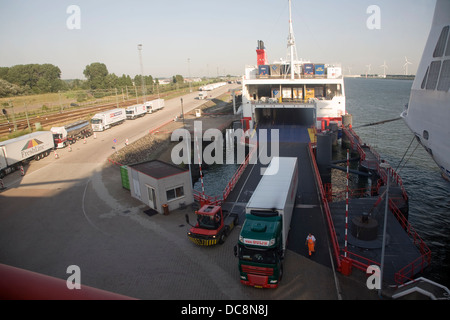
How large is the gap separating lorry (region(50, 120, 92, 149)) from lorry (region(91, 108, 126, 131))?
1.25 metres

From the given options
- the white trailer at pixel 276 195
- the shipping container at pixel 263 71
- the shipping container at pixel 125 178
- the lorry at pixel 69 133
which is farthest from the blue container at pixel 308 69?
the lorry at pixel 69 133

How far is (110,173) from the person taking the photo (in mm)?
29391

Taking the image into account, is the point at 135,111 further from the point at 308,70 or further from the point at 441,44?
the point at 441,44

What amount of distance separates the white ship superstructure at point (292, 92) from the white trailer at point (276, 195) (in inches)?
728

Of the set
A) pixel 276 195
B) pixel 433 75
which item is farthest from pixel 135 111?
pixel 433 75

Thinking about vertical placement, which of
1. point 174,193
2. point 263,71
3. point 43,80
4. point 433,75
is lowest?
point 174,193

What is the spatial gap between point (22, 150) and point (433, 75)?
36333 millimetres

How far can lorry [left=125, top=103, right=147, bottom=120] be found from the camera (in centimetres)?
6012

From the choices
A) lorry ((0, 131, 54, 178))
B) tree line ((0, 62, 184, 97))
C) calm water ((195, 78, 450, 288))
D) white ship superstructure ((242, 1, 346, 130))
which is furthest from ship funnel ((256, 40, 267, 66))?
tree line ((0, 62, 184, 97))

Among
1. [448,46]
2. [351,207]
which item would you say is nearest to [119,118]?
[351,207]

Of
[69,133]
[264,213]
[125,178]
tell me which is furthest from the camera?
[69,133]

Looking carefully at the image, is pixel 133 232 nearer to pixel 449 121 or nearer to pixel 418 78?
pixel 449 121

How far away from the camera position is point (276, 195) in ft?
49.6

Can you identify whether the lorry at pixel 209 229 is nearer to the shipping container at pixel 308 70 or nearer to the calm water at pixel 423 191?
the calm water at pixel 423 191
